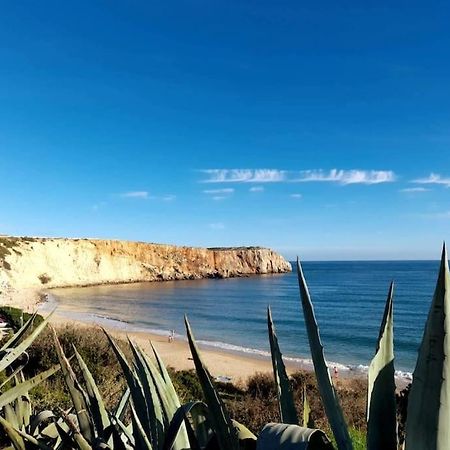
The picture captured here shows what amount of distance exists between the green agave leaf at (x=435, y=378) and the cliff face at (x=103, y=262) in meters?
48.8

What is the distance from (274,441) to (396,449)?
1.03 feet

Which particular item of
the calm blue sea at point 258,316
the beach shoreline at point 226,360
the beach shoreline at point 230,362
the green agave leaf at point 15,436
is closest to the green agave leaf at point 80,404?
the green agave leaf at point 15,436

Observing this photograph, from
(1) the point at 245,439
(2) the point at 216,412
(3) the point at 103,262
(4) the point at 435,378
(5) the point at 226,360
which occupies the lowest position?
(5) the point at 226,360

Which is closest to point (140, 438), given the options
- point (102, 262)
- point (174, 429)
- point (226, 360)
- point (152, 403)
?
point (152, 403)

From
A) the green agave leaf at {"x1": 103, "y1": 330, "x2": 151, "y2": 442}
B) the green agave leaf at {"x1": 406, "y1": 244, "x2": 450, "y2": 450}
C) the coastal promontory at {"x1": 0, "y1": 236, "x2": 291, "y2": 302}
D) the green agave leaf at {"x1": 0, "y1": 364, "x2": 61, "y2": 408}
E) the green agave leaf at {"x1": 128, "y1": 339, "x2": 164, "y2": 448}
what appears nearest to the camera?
the green agave leaf at {"x1": 406, "y1": 244, "x2": 450, "y2": 450}

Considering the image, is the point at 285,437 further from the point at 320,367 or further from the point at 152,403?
the point at 152,403

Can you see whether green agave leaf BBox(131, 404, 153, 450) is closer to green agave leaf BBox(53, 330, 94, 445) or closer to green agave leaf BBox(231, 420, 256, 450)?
green agave leaf BBox(231, 420, 256, 450)

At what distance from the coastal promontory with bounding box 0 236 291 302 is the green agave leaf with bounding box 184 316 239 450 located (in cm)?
4833

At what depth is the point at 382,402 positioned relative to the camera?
104 cm

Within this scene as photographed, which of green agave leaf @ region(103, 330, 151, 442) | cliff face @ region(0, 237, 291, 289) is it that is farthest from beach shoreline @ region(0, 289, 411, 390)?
cliff face @ region(0, 237, 291, 289)

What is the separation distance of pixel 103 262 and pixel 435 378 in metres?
71.7

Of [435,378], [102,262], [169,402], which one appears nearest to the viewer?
[435,378]

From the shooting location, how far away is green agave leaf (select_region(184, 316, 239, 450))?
1086 millimetres

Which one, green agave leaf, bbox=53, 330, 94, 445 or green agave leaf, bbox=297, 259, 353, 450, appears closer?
green agave leaf, bbox=297, 259, 353, 450
